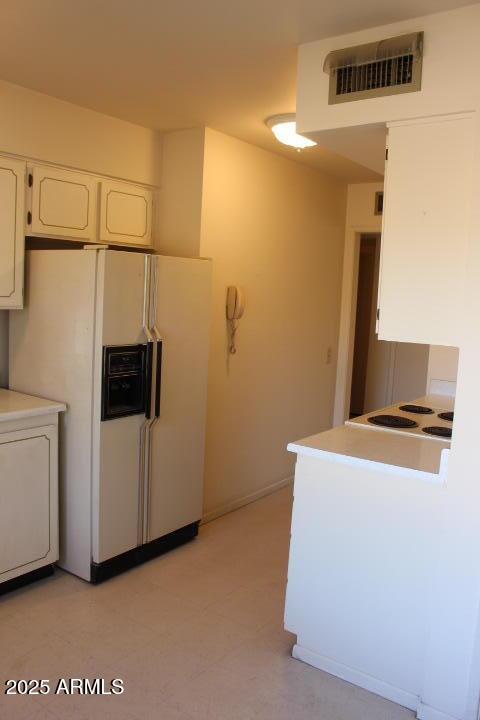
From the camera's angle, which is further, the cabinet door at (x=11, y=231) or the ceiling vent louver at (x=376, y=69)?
the cabinet door at (x=11, y=231)

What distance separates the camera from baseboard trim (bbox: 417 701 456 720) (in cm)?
211

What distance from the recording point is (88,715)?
2.11 m

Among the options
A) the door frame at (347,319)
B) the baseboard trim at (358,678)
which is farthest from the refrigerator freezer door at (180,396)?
the door frame at (347,319)

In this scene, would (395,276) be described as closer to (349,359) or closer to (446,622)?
(446,622)

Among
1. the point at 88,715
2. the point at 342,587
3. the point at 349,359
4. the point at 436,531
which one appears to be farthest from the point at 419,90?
the point at 349,359

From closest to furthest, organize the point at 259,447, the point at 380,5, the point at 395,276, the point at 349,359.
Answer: the point at 380,5 → the point at 395,276 → the point at 259,447 → the point at 349,359

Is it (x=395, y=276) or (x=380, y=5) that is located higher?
(x=380, y=5)

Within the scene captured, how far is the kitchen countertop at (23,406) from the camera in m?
2.77

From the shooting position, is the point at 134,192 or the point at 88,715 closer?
the point at 88,715

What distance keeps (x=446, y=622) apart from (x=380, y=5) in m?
2.18

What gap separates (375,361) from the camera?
6.85m

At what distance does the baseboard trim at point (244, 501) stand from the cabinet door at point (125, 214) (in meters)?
1.82

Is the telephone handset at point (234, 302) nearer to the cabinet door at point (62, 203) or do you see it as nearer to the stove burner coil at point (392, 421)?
the cabinet door at point (62, 203)

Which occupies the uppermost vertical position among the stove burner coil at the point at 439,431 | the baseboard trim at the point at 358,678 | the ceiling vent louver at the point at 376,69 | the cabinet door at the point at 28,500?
the ceiling vent louver at the point at 376,69
